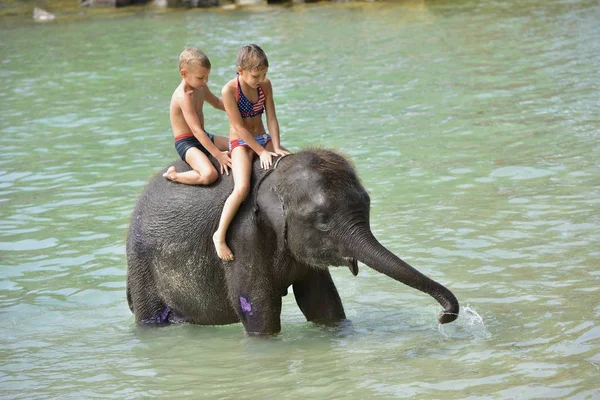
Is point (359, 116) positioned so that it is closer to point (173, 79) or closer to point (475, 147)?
point (475, 147)

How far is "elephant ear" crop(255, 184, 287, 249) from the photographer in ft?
21.2

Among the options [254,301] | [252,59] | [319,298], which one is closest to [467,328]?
[319,298]

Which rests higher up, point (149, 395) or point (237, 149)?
point (237, 149)

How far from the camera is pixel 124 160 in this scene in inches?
502

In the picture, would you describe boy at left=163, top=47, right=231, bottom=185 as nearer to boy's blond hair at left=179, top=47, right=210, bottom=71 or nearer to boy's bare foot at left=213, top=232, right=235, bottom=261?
boy's blond hair at left=179, top=47, right=210, bottom=71

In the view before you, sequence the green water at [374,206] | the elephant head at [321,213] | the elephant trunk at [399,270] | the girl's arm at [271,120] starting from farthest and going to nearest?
the girl's arm at [271,120] < the green water at [374,206] < the elephant head at [321,213] < the elephant trunk at [399,270]

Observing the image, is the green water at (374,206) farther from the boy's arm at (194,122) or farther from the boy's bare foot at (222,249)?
the boy's arm at (194,122)

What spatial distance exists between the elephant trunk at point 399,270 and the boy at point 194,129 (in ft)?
3.87

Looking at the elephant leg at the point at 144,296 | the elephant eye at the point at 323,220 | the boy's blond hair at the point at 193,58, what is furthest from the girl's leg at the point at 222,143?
the elephant eye at the point at 323,220

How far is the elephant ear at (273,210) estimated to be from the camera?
6.46 metres

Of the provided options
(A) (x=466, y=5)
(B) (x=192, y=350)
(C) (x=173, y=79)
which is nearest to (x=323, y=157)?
(B) (x=192, y=350)

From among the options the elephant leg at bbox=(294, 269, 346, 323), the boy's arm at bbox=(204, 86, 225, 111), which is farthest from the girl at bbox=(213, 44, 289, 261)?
the elephant leg at bbox=(294, 269, 346, 323)

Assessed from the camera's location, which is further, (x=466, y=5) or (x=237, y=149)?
(x=466, y=5)

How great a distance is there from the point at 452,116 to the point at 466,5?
11150mm
